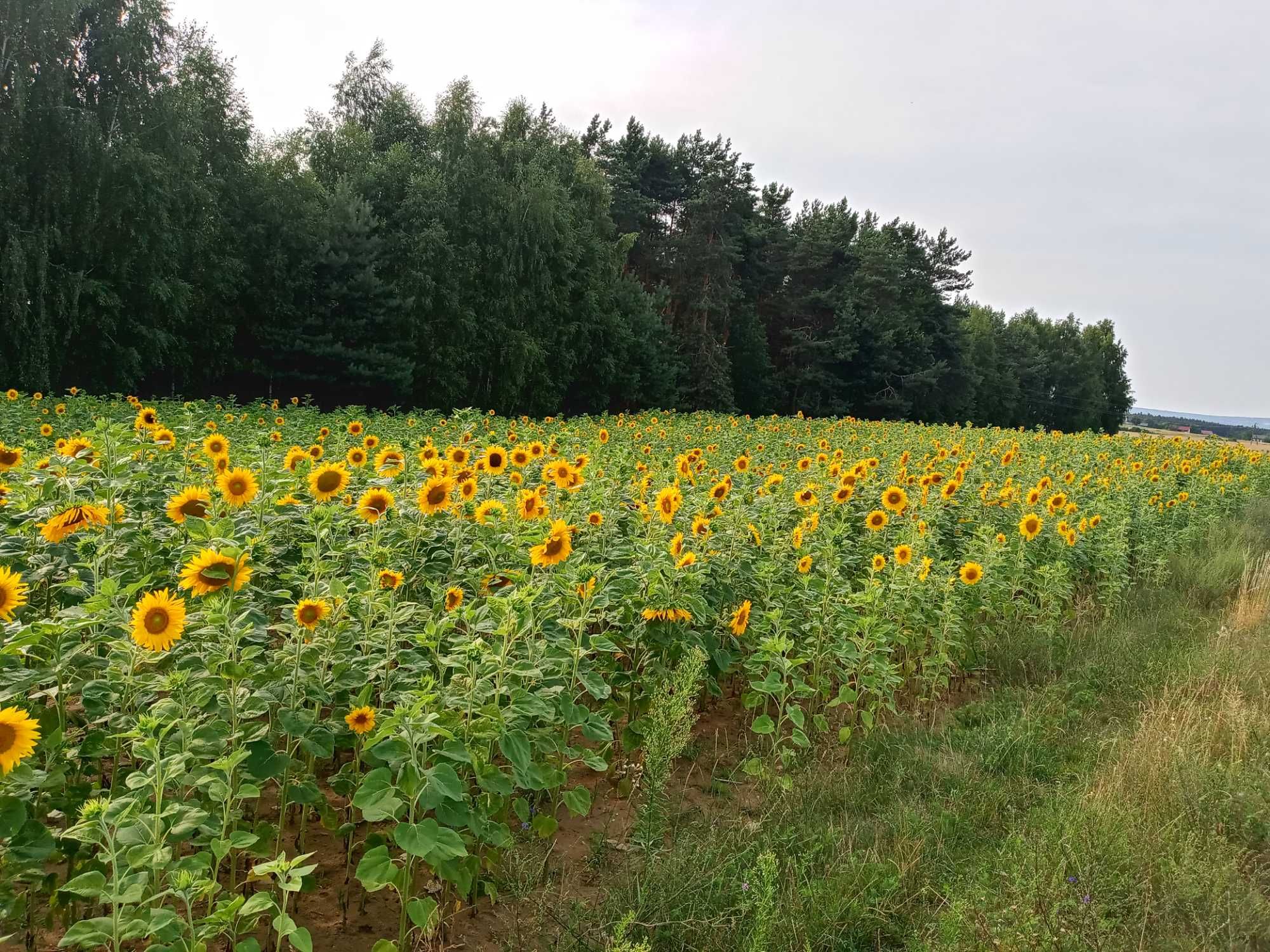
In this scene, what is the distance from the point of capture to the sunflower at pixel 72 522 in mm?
2305

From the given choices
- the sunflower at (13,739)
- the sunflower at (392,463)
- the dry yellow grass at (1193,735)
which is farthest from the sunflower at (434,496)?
the dry yellow grass at (1193,735)

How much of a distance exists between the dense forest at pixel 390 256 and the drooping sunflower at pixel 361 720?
18.0 meters

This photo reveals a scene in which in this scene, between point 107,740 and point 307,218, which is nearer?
point 107,740

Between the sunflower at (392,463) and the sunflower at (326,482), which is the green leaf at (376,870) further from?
the sunflower at (392,463)

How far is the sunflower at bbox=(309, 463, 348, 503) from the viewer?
298cm

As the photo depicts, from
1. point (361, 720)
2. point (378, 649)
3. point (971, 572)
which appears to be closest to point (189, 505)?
point (378, 649)

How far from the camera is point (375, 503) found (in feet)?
9.64

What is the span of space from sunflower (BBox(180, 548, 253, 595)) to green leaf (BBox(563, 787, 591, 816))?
3.88ft

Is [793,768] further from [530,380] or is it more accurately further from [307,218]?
[530,380]

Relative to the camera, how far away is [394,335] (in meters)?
21.8

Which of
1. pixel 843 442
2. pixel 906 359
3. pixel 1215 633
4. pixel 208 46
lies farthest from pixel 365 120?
pixel 1215 633

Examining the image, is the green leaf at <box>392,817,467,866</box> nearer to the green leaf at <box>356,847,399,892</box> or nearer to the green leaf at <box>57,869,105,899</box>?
the green leaf at <box>356,847,399,892</box>

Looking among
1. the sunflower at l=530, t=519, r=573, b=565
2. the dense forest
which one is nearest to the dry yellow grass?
the sunflower at l=530, t=519, r=573, b=565

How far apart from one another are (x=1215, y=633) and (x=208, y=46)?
85.3ft
